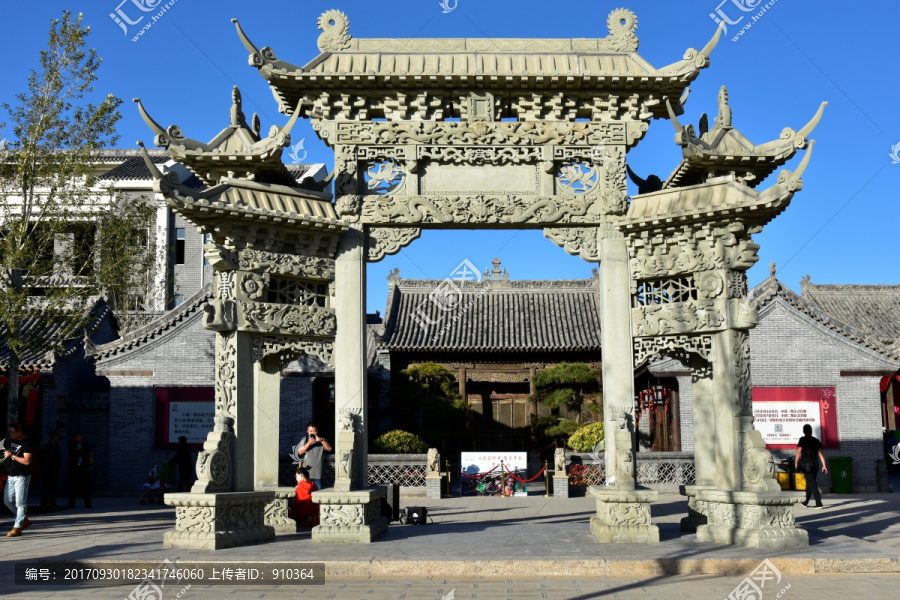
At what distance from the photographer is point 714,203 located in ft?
34.3

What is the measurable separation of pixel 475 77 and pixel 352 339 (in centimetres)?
371

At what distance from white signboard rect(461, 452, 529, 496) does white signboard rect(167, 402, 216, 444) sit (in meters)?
6.60

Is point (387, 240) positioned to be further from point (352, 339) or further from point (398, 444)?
point (398, 444)

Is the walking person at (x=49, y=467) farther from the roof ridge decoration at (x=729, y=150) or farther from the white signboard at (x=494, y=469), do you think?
the roof ridge decoration at (x=729, y=150)

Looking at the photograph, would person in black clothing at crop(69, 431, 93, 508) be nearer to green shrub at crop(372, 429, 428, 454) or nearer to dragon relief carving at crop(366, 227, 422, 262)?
green shrub at crop(372, 429, 428, 454)

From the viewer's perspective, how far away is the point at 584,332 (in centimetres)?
2720

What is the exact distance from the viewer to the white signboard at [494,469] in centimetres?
2098

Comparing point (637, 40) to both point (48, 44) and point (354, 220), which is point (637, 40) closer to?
point (354, 220)

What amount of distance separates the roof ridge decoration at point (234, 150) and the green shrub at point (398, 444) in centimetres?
1170

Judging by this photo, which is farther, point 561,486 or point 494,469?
point 494,469

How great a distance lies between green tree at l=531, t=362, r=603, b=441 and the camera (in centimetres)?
2542

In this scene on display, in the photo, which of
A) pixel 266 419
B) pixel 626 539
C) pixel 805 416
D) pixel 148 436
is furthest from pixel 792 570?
pixel 148 436

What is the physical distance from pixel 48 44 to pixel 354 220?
8924 millimetres

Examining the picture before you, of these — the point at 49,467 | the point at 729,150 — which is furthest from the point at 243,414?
the point at 49,467
